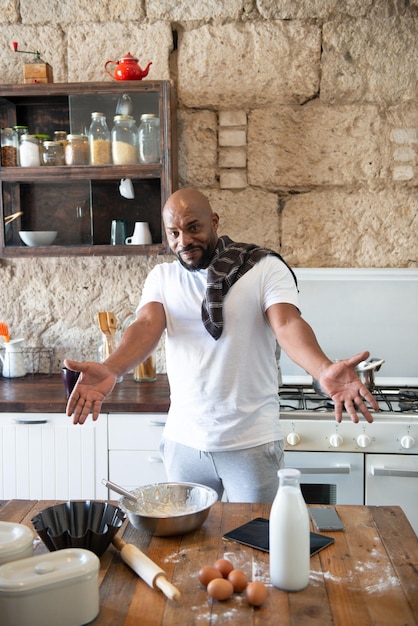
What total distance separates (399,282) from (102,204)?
53.9 inches

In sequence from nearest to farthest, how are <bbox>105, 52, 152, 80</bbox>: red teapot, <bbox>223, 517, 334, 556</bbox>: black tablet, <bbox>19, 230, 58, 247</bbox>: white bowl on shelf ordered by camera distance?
<bbox>223, 517, 334, 556</bbox>: black tablet, <bbox>105, 52, 152, 80</bbox>: red teapot, <bbox>19, 230, 58, 247</bbox>: white bowl on shelf

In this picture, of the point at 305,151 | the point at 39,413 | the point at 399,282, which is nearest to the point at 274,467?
the point at 39,413

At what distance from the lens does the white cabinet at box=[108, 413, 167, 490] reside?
270 centimetres

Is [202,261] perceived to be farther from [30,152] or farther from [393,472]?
[30,152]

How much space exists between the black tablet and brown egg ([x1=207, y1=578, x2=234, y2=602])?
212 mm

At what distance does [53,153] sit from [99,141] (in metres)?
0.21

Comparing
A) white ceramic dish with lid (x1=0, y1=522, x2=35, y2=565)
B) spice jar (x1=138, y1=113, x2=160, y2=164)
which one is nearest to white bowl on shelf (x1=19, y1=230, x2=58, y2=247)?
spice jar (x1=138, y1=113, x2=160, y2=164)

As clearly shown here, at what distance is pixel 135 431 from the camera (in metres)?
2.71

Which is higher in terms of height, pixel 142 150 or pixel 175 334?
pixel 142 150

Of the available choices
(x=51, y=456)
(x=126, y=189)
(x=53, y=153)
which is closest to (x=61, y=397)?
(x=51, y=456)

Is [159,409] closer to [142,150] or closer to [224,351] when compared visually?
[224,351]

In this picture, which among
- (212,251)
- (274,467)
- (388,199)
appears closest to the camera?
(274,467)

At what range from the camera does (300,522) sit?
1.38 metres

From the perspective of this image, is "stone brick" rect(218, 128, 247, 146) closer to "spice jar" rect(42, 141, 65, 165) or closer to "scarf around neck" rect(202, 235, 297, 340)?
"spice jar" rect(42, 141, 65, 165)
